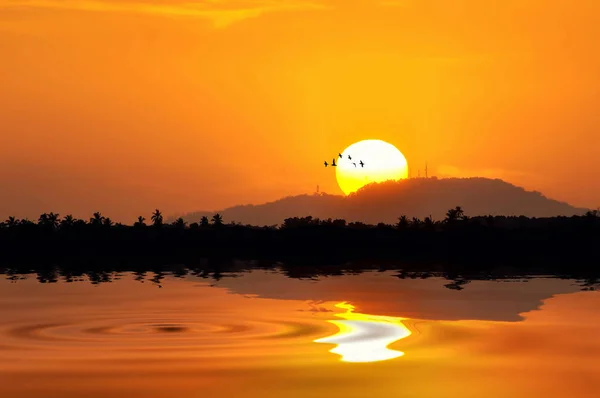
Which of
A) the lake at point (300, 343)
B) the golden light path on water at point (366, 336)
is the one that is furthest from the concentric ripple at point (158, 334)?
the golden light path on water at point (366, 336)

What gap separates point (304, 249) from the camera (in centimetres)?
19838

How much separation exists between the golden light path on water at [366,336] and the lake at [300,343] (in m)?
0.09

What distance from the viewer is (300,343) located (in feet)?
159

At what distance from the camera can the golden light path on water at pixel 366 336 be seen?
145ft

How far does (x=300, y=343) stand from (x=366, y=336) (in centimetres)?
403

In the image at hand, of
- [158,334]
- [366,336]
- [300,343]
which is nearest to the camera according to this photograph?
[300,343]

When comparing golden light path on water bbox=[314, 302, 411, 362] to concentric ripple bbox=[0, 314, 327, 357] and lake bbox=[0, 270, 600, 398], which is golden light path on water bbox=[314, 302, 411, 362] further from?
concentric ripple bbox=[0, 314, 327, 357]

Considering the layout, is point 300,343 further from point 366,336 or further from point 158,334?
point 158,334

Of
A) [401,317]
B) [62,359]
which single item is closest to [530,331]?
[401,317]

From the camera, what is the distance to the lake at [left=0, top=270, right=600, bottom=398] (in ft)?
120

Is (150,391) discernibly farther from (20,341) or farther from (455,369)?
(20,341)

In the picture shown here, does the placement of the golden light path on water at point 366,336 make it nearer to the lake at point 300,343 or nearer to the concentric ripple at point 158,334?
the lake at point 300,343

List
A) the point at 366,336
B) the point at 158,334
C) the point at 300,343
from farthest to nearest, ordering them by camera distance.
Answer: the point at 158,334
the point at 366,336
the point at 300,343

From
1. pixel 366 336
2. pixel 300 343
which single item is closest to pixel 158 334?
pixel 300 343
